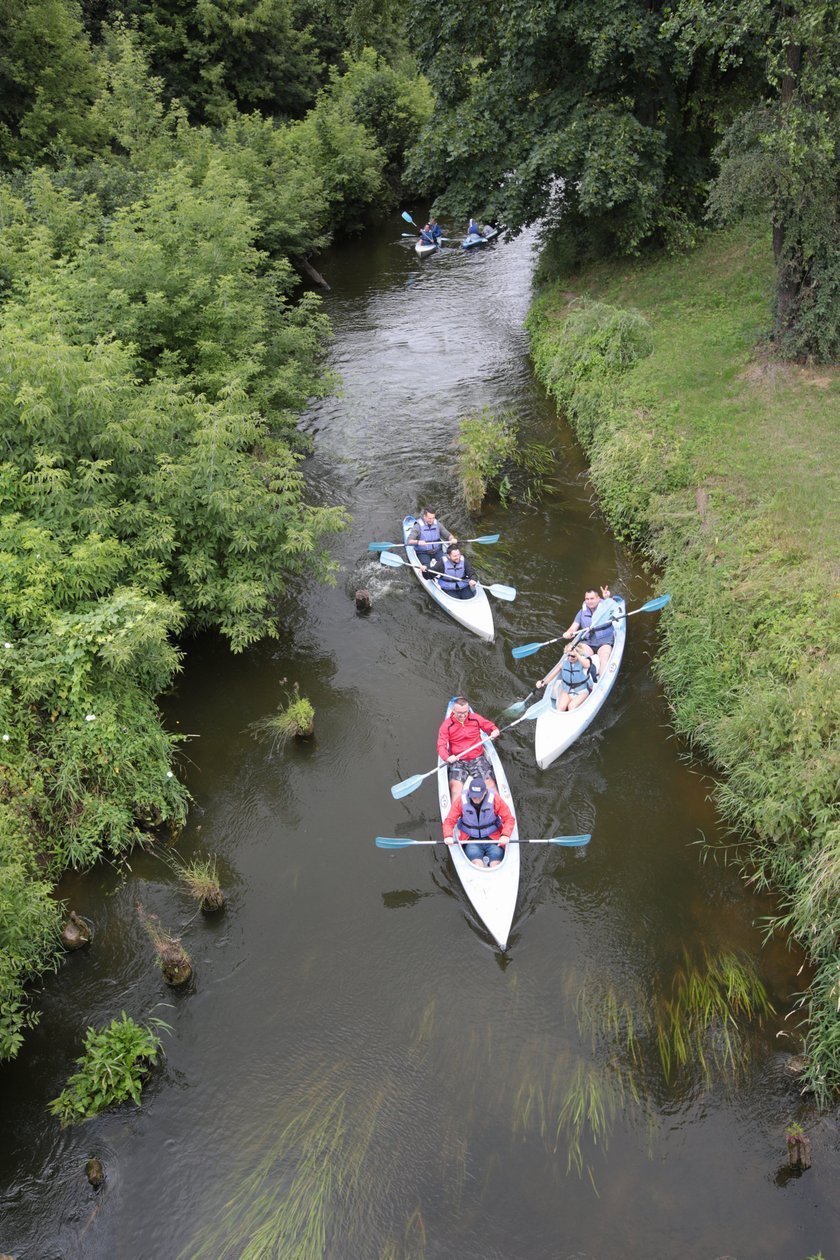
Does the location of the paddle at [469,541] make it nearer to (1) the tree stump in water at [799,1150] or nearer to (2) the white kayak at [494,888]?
(2) the white kayak at [494,888]

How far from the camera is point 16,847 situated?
8969mm

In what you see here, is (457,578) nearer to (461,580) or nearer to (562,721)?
(461,580)

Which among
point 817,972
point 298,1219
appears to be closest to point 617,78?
point 817,972

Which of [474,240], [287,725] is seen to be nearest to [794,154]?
[287,725]

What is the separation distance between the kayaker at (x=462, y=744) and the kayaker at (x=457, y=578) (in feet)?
9.77

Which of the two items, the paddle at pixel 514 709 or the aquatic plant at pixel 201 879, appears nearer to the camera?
the aquatic plant at pixel 201 879

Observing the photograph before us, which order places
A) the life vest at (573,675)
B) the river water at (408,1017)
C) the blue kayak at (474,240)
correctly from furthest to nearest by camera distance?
the blue kayak at (474,240) < the life vest at (573,675) < the river water at (408,1017)

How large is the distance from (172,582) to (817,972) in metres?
9.33

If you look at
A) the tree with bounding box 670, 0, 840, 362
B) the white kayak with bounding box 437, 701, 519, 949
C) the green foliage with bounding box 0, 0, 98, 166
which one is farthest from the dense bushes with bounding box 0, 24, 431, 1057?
the tree with bounding box 670, 0, 840, 362

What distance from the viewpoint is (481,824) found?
391 inches

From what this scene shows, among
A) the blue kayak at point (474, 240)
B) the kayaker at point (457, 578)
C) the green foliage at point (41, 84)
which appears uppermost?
the green foliage at point (41, 84)

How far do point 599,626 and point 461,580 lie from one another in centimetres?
249

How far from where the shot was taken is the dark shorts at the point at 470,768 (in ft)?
35.2

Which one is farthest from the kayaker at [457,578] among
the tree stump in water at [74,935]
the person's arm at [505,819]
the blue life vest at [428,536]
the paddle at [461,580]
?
the tree stump in water at [74,935]
